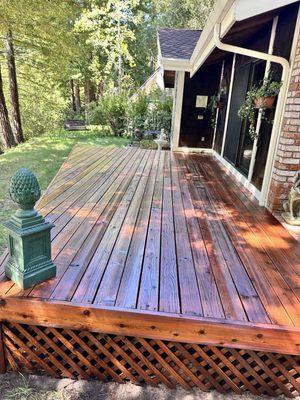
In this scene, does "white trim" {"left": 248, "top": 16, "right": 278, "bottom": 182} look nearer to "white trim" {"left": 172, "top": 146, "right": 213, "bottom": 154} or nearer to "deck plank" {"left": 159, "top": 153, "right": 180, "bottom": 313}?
"deck plank" {"left": 159, "top": 153, "right": 180, "bottom": 313}

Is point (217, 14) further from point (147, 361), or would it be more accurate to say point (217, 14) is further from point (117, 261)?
point (147, 361)

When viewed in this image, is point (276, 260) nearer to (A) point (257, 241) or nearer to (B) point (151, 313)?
(A) point (257, 241)

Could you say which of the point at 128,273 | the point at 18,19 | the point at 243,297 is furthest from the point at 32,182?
the point at 18,19

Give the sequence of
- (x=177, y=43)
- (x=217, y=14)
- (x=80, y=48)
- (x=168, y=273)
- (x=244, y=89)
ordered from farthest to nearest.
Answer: (x=80, y=48) → (x=177, y=43) → (x=244, y=89) → (x=217, y=14) → (x=168, y=273)

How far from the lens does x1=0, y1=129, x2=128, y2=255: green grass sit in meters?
4.75

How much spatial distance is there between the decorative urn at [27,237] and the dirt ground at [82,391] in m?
0.56

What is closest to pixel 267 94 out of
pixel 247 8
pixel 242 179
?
pixel 247 8

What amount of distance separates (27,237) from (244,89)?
421 cm

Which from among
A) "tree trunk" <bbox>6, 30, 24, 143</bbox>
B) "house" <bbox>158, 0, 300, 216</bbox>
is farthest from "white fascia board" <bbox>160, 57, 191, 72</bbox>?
"tree trunk" <bbox>6, 30, 24, 143</bbox>

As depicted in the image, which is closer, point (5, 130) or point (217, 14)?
point (217, 14)

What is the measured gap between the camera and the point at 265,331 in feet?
5.16

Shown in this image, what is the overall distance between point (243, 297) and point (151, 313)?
596 millimetres

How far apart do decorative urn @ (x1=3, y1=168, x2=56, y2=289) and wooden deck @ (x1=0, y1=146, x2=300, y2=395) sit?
8cm

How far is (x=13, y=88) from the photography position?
9.41 metres
